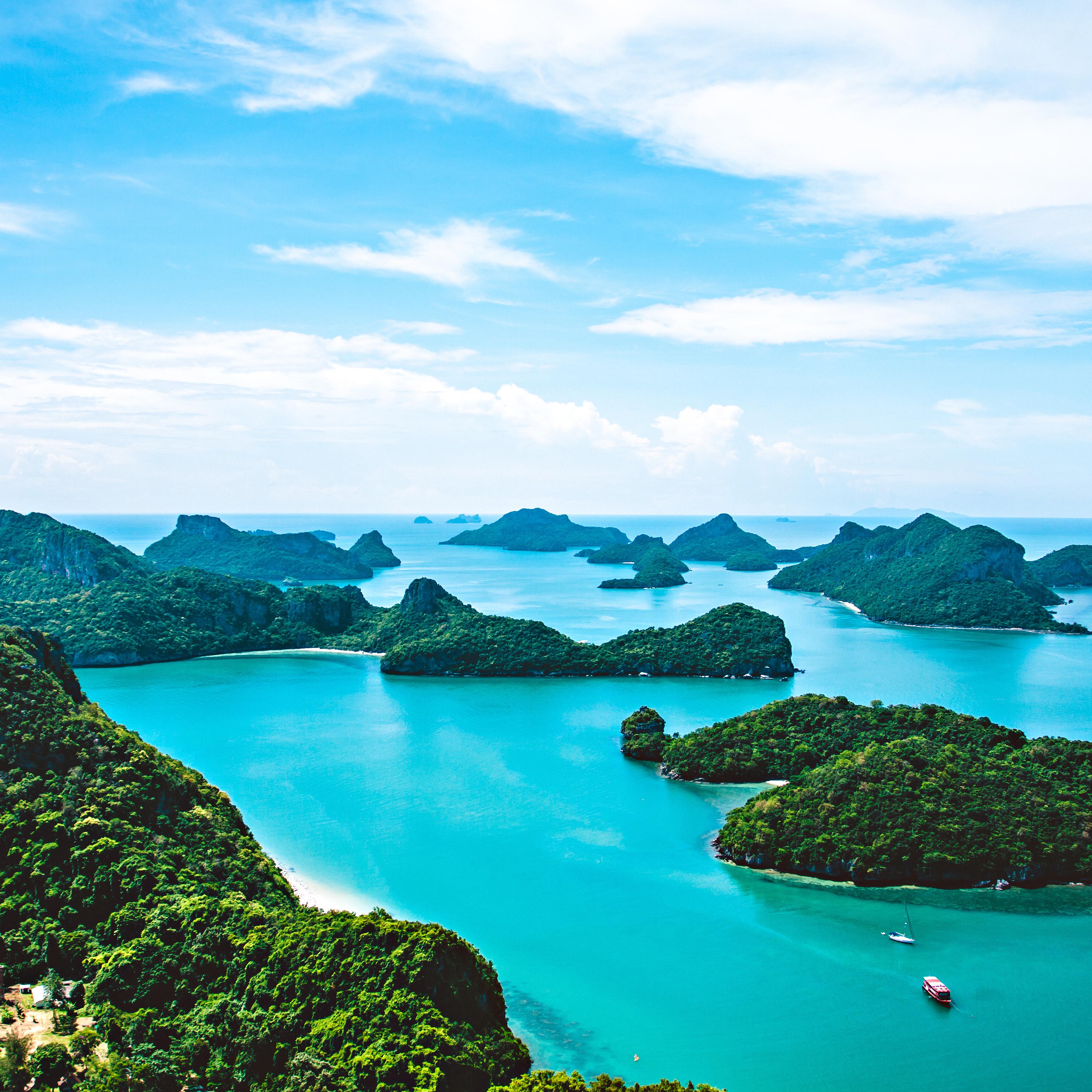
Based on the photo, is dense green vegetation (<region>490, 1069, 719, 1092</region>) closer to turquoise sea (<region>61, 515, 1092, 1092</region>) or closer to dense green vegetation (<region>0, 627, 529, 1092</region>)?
dense green vegetation (<region>0, 627, 529, 1092</region>)

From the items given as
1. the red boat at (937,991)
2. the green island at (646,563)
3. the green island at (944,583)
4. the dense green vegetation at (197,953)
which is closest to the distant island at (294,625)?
the green island at (944,583)

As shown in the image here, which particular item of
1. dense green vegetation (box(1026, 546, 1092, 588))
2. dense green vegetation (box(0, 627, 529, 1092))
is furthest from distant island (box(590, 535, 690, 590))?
dense green vegetation (box(0, 627, 529, 1092))

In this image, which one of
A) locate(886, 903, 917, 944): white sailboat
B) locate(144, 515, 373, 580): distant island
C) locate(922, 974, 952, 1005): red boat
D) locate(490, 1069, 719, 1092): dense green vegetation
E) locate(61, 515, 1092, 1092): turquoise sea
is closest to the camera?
locate(490, 1069, 719, 1092): dense green vegetation

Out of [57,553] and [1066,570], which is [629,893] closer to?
[57,553]

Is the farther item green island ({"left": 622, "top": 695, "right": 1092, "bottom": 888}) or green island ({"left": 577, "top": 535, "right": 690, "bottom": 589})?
green island ({"left": 577, "top": 535, "right": 690, "bottom": 589})

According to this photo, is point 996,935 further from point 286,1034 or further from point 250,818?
point 250,818

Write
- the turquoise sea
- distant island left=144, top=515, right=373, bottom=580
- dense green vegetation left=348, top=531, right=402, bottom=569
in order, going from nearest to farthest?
the turquoise sea < distant island left=144, top=515, right=373, bottom=580 < dense green vegetation left=348, top=531, right=402, bottom=569

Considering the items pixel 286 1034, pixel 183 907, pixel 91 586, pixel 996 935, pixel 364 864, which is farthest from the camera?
pixel 91 586

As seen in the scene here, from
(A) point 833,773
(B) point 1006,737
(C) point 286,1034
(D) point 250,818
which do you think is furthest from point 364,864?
(B) point 1006,737
